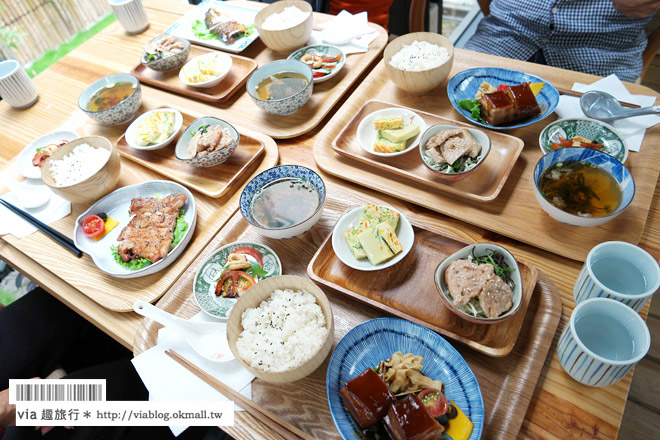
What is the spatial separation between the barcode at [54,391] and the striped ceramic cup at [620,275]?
1.94 meters

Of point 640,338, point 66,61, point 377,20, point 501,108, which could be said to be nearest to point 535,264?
point 640,338

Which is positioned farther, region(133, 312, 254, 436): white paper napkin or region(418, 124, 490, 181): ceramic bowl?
region(418, 124, 490, 181): ceramic bowl

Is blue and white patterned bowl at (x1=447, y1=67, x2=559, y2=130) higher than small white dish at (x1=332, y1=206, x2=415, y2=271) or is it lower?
higher

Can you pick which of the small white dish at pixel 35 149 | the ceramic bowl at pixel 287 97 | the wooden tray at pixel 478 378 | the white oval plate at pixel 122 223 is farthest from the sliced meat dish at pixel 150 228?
the small white dish at pixel 35 149

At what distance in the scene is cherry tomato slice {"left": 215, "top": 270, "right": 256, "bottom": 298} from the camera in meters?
1.46

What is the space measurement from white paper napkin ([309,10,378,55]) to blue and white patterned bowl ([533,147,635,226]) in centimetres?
139

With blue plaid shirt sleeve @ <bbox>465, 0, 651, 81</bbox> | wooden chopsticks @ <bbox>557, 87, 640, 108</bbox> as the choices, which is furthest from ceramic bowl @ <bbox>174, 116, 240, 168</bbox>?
blue plaid shirt sleeve @ <bbox>465, 0, 651, 81</bbox>

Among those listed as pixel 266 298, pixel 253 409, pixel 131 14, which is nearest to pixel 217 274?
pixel 266 298

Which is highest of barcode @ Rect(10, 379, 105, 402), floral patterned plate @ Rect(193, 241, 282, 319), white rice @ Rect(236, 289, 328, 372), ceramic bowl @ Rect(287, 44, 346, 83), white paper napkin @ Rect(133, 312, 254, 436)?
ceramic bowl @ Rect(287, 44, 346, 83)

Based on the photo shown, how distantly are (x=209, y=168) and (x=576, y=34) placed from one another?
245cm

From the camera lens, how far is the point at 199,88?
2.37 metres

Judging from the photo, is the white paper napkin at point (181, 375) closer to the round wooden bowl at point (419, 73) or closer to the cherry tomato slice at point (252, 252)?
the cherry tomato slice at point (252, 252)

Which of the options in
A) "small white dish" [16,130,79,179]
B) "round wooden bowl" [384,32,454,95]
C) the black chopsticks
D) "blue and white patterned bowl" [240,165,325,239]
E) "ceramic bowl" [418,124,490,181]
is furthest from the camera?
"small white dish" [16,130,79,179]

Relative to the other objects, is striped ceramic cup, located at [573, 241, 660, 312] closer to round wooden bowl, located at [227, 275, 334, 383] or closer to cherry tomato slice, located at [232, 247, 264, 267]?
round wooden bowl, located at [227, 275, 334, 383]
